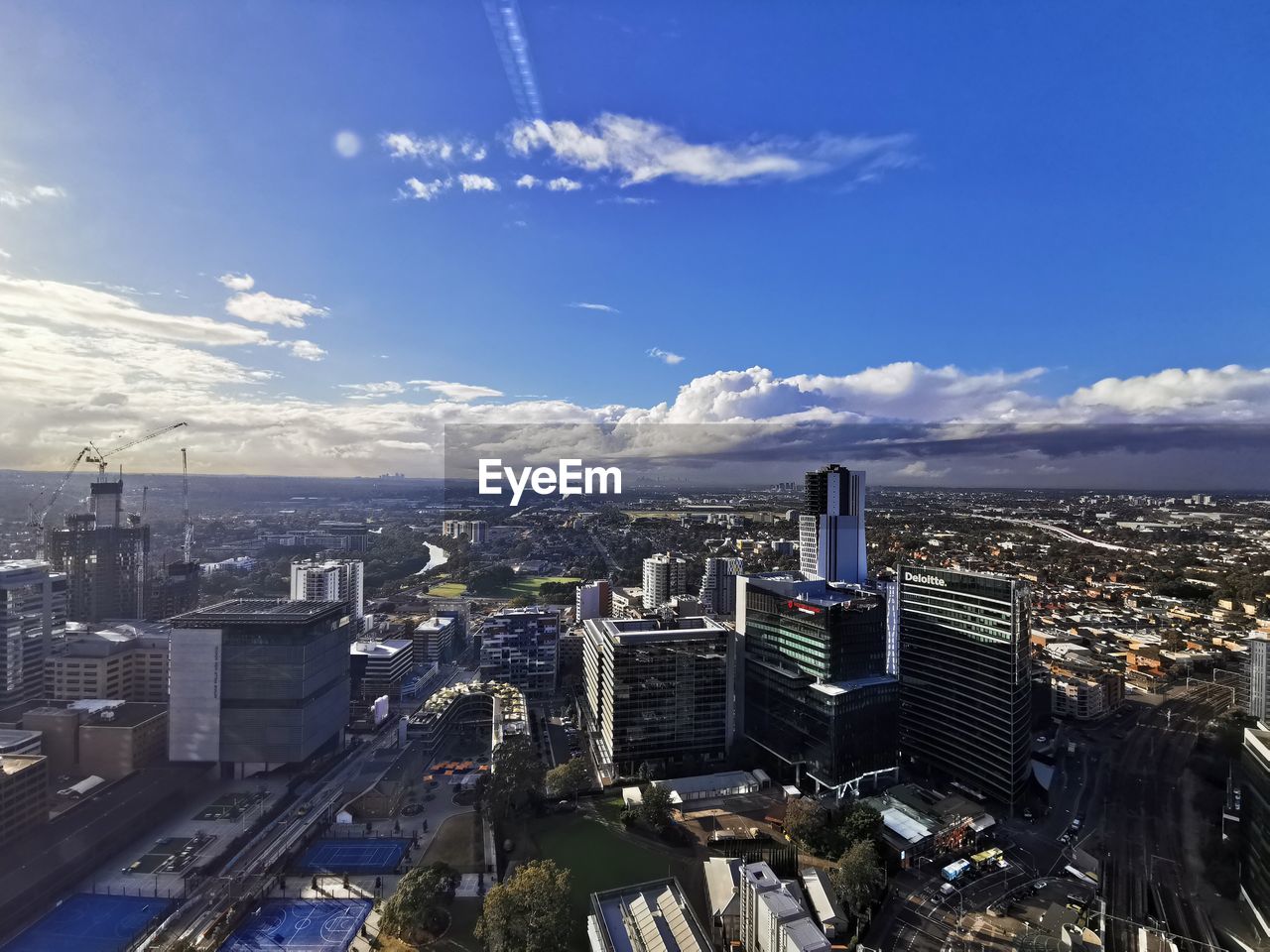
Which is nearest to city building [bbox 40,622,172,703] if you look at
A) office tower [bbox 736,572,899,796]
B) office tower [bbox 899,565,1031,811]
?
office tower [bbox 736,572,899,796]

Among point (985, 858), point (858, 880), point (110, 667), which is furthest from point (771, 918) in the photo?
point (110, 667)

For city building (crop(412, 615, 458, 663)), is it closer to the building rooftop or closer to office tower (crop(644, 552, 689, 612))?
the building rooftop

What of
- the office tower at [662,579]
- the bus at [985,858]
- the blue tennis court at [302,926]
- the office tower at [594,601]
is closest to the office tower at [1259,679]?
the bus at [985,858]

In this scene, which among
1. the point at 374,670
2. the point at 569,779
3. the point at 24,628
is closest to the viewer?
the point at 569,779

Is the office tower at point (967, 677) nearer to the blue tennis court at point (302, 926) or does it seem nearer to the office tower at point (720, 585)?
the office tower at point (720, 585)

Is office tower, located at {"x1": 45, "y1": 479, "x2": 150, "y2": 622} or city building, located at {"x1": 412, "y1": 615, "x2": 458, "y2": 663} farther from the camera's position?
office tower, located at {"x1": 45, "y1": 479, "x2": 150, "y2": 622}

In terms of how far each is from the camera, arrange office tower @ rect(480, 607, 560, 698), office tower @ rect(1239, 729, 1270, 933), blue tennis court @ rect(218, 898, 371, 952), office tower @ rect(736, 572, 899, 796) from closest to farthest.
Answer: office tower @ rect(1239, 729, 1270, 933) < blue tennis court @ rect(218, 898, 371, 952) < office tower @ rect(736, 572, 899, 796) < office tower @ rect(480, 607, 560, 698)

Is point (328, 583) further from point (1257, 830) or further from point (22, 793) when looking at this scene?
point (1257, 830)
